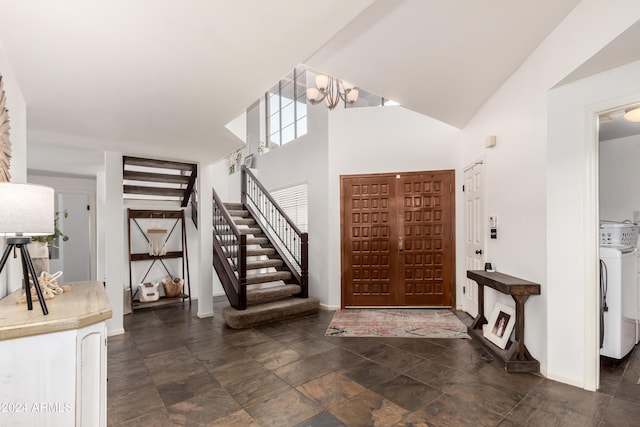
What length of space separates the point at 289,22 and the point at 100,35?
1033 mm

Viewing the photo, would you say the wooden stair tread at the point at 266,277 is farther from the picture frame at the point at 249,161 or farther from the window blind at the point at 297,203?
the picture frame at the point at 249,161

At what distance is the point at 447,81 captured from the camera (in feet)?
9.80

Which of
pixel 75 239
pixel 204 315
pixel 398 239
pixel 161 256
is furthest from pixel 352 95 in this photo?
pixel 75 239

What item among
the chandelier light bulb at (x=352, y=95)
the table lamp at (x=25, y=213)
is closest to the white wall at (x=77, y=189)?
the chandelier light bulb at (x=352, y=95)

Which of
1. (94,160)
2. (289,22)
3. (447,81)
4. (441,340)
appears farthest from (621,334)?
(94,160)

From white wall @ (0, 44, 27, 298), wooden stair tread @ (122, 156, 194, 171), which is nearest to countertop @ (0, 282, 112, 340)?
white wall @ (0, 44, 27, 298)

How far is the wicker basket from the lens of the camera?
5.24 metres

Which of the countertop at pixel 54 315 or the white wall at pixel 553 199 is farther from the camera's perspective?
the white wall at pixel 553 199

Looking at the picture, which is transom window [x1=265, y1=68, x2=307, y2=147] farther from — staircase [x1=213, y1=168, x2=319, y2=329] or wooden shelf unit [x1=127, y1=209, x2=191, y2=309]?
wooden shelf unit [x1=127, y1=209, x2=191, y2=309]

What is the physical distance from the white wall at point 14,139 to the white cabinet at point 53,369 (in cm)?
67

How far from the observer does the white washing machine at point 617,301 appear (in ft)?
9.44

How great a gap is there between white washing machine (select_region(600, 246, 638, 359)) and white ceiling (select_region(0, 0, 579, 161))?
2013mm

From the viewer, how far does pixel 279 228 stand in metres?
5.98

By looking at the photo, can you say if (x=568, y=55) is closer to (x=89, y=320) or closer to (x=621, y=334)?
(x=621, y=334)
